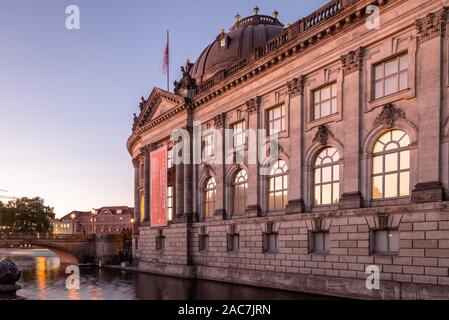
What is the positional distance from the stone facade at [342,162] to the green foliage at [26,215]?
359 ft

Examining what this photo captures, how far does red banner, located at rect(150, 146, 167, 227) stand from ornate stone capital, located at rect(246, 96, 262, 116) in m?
13.1

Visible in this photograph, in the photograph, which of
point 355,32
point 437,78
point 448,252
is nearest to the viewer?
point 448,252

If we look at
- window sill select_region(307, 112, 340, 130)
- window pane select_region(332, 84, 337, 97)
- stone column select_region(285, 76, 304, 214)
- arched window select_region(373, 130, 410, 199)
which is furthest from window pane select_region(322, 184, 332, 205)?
window pane select_region(332, 84, 337, 97)

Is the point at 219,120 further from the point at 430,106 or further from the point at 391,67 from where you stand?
the point at 430,106

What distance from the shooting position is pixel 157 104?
151ft

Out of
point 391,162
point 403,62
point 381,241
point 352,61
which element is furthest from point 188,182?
point 403,62

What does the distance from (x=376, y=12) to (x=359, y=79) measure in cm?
369

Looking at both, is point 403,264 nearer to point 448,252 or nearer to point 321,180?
point 448,252

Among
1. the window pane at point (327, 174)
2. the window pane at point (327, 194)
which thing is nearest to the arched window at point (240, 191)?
the window pane at point (327, 174)

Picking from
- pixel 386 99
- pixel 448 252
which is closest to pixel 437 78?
pixel 386 99

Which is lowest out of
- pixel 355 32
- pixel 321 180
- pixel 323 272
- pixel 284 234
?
pixel 323 272

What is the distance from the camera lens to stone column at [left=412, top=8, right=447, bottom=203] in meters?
20.2

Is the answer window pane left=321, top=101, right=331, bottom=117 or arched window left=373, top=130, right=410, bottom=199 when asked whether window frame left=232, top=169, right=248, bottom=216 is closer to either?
window pane left=321, top=101, right=331, bottom=117

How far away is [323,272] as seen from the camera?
25.2 m
